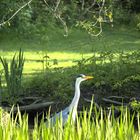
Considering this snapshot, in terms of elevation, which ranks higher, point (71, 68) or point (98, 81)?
point (71, 68)

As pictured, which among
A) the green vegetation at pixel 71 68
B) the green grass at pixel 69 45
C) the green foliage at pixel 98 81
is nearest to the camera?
the green vegetation at pixel 71 68

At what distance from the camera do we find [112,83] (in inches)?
442

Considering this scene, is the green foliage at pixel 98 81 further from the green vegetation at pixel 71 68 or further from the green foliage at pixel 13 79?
the green foliage at pixel 13 79

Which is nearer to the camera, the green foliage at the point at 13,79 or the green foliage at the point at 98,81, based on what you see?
the green foliage at the point at 13,79

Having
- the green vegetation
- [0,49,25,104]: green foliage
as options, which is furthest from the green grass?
[0,49,25,104]: green foliage

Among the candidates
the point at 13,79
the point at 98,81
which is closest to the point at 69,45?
A: the point at 98,81

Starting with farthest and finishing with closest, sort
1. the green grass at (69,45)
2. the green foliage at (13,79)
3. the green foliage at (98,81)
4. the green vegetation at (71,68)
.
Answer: the green grass at (69,45) < the green foliage at (98,81) < the green foliage at (13,79) < the green vegetation at (71,68)

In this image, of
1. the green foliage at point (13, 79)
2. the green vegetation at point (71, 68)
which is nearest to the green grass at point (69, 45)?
the green vegetation at point (71, 68)

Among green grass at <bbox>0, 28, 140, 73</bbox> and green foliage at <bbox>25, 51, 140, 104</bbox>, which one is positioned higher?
green grass at <bbox>0, 28, 140, 73</bbox>

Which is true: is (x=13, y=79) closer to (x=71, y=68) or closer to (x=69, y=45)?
(x=71, y=68)

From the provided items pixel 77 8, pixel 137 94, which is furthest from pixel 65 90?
pixel 77 8

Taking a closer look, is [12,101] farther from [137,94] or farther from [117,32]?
[117,32]

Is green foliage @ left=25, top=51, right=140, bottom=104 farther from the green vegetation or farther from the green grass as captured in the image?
the green grass

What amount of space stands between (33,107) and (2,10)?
33.4 feet
